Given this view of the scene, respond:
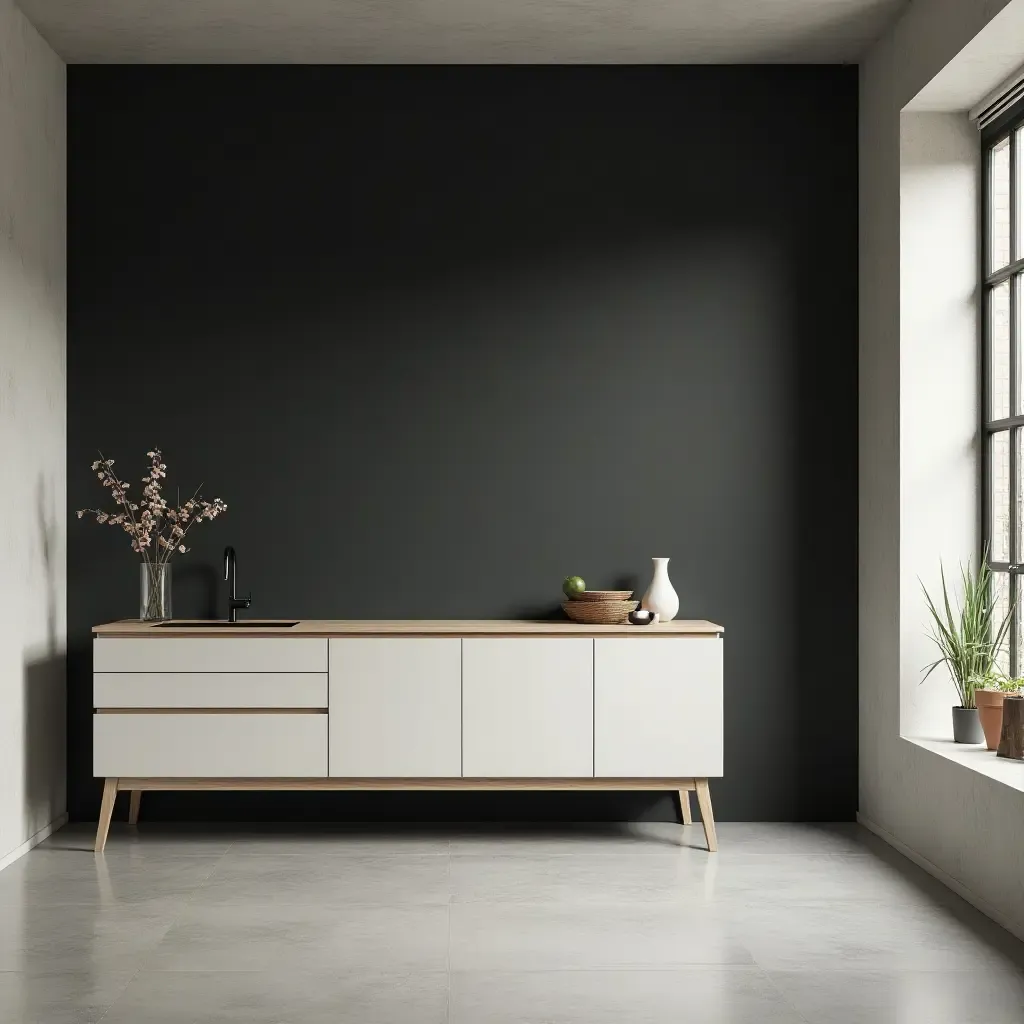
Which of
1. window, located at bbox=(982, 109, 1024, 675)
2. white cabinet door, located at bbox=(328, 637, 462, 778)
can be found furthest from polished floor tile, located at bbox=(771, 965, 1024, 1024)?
white cabinet door, located at bbox=(328, 637, 462, 778)

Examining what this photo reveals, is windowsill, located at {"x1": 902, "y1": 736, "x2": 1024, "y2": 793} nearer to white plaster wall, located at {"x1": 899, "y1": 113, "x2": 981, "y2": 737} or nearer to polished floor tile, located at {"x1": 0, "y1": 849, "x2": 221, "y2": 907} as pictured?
white plaster wall, located at {"x1": 899, "y1": 113, "x2": 981, "y2": 737}

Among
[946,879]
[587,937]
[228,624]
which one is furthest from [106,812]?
[946,879]

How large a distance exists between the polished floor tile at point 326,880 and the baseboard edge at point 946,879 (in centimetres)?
158

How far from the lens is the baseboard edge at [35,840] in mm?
4047

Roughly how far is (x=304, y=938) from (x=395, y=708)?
108 cm

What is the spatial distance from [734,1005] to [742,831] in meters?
1.77

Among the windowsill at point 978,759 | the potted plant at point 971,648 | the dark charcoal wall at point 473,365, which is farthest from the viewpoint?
the dark charcoal wall at point 473,365

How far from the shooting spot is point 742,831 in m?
4.53

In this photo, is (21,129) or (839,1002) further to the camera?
(21,129)

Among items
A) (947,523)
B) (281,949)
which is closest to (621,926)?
(281,949)

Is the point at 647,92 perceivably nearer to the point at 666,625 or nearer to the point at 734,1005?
the point at 666,625

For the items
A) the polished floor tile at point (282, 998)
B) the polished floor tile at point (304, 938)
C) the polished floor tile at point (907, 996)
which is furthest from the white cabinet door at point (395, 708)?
the polished floor tile at point (907, 996)

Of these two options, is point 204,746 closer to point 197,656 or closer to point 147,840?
point 197,656

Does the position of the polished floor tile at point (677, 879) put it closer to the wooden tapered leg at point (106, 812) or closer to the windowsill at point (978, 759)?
the windowsill at point (978, 759)
